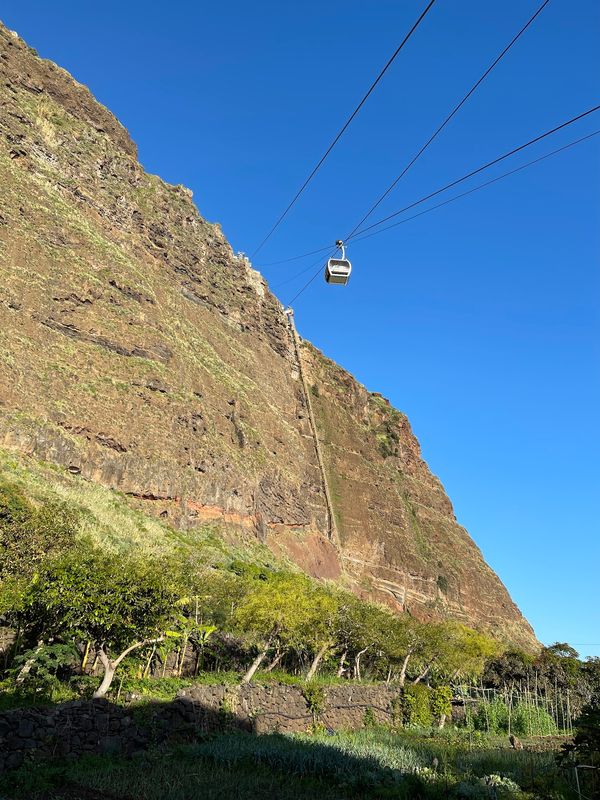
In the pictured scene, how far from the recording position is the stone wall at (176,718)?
A: 1498cm

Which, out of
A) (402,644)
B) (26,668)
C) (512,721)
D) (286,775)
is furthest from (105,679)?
(512,721)

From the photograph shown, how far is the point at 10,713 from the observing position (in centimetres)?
1475

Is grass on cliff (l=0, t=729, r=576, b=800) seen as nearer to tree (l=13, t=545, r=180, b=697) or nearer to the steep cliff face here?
tree (l=13, t=545, r=180, b=697)

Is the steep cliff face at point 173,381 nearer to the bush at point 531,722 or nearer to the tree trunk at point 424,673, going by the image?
the tree trunk at point 424,673

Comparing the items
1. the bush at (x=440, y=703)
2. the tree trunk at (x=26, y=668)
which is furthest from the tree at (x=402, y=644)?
the tree trunk at (x=26, y=668)

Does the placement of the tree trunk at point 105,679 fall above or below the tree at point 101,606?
below

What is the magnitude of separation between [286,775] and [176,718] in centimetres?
578

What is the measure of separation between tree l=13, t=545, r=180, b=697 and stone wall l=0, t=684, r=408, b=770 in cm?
143

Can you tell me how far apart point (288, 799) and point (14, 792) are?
5.47m

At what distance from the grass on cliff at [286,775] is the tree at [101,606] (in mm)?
3974

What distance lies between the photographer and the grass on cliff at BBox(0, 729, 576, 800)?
12.3 metres

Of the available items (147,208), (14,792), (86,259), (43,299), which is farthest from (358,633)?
(147,208)

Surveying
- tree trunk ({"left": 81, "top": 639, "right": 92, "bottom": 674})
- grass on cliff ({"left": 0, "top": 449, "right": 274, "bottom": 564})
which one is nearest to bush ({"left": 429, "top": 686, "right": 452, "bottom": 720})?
grass on cliff ({"left": 0, "top": 449, "right": 274, "bottom": 564})

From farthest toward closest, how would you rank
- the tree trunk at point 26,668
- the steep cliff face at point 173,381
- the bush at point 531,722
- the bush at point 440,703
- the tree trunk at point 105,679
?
the steep cliff face at point 173,381
the bush at point 531,722
the bush at point 440,703
the tree trunk at point 26,668
the tree trunk at point 105,679
